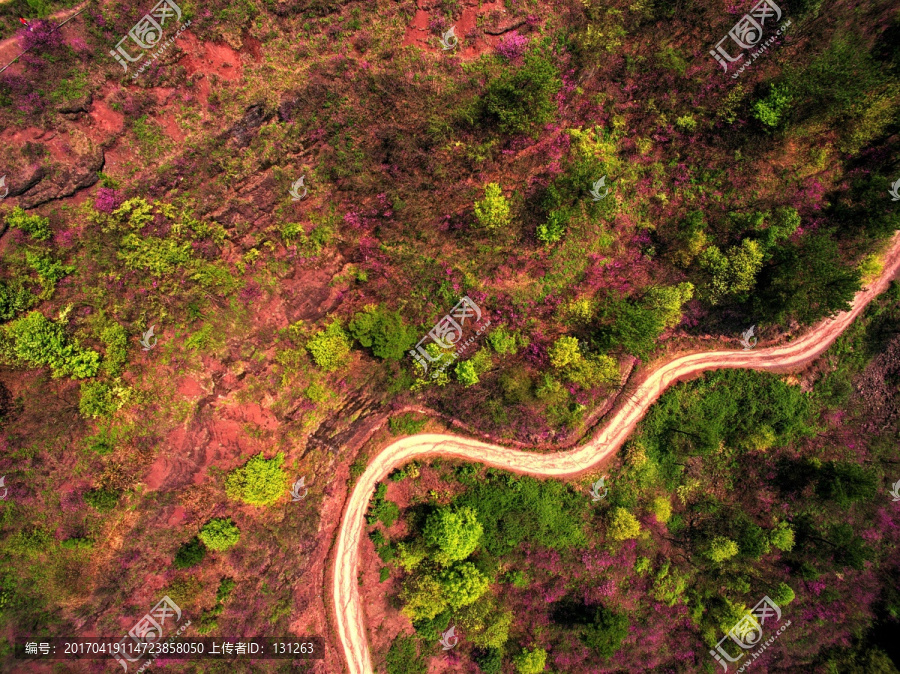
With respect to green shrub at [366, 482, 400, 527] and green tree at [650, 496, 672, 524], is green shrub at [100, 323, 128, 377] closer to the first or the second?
green shrub at [366, 482, 400, 527]

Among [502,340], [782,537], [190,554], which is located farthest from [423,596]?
[782,537]

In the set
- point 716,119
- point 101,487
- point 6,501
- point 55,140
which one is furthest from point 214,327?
point 716,119

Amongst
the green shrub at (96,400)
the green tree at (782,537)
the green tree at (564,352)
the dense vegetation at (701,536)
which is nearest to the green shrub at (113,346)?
the green shrub at (96,400)

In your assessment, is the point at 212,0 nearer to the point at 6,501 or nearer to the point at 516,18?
the point at 516,18

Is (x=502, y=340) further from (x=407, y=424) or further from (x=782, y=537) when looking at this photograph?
(x=782, y=537)

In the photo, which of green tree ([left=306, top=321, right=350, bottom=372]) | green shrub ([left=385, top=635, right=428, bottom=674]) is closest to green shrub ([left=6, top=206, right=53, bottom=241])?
green tree ([left=306, top=321, right=350, bottom=372])

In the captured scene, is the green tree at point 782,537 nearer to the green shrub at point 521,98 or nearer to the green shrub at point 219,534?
the green shrub at point 521,98
